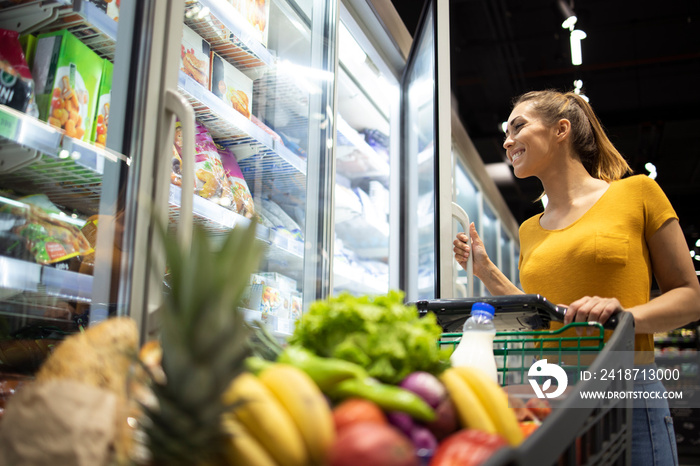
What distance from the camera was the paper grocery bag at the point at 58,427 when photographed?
628 mm

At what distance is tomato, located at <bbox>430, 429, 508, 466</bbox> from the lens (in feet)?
2.10

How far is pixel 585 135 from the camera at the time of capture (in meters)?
2.05

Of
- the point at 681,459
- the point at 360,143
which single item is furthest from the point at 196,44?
the point at 681,459

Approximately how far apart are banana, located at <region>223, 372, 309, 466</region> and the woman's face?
1.51 meters

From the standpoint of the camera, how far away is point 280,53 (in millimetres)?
2504

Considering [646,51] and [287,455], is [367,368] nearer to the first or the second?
[287,455]

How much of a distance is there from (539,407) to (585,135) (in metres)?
1.28

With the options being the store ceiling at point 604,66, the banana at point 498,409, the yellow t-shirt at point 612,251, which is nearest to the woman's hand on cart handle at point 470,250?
the yellow t-shirt at point 612,251

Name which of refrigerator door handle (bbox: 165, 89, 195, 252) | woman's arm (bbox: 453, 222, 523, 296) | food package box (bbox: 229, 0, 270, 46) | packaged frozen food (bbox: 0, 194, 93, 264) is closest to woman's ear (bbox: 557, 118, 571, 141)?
woman's arm (bbox: 453, 222, 523, 296)

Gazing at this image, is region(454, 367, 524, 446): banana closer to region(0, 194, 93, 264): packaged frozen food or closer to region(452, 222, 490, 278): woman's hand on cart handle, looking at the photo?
region(0, 194, 93, 264): packaged frozen food

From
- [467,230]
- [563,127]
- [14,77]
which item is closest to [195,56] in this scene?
[14,77]

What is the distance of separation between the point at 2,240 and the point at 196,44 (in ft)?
3.77

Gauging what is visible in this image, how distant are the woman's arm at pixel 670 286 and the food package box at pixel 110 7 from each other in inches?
55.1

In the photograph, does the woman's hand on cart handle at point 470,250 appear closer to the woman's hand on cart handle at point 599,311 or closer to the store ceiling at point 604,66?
the woman's hand on cart handle at point 599,311
